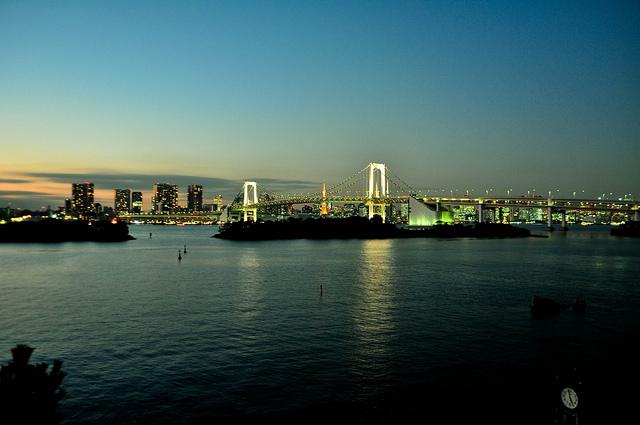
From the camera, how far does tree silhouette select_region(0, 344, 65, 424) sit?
7969mm

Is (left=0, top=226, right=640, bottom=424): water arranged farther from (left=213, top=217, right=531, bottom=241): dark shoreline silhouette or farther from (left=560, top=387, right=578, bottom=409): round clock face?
(left=213, top=217, right=531, bottom=241): dark shoreline silhouette

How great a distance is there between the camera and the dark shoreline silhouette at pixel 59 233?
100 metres

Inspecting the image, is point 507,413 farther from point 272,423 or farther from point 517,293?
point 517,293

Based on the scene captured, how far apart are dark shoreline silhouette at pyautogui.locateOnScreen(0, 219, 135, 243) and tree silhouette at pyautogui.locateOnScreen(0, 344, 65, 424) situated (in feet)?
323

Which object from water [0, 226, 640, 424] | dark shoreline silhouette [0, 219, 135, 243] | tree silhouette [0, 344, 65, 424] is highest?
dark shoreline silhouette [0, 219, 135, 243]

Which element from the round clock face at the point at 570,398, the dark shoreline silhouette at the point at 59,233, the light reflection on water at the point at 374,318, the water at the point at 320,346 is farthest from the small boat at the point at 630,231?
the round clock face at the point at 570,398

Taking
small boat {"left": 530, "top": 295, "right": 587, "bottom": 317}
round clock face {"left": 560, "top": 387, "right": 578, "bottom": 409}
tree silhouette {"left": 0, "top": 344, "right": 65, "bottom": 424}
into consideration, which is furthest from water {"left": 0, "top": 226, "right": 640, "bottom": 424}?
tree silhouette {"left": 0, "top": 344, "right": 65, "bottom": 424}

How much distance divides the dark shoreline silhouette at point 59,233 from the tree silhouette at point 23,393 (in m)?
98.6

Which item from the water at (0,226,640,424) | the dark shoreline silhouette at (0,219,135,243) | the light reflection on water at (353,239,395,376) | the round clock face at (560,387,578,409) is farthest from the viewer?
the dark shoreline silhouette at (0,219,135,243)

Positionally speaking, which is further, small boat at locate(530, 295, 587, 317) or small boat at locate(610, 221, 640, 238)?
small boat at locate(610, 221, 640, 238)

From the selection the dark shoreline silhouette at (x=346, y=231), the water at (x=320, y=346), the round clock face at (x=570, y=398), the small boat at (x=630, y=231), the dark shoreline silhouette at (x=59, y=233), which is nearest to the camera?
the round clock face at (x=570, y=398)

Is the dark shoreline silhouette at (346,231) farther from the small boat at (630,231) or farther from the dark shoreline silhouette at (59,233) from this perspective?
the small boat at (630,231)

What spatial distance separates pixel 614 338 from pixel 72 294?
28323 millimetres

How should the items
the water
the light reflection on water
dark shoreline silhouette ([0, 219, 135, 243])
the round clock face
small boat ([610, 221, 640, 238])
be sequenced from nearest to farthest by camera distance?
1. the round clock face
2. the water
3. the light reflection on water
4. dark shoreline silhouette ([0, 219, 135, 243])
5. small boat ([610, 221, 640, 238])
